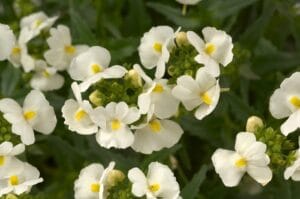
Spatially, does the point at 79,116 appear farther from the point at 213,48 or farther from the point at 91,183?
the point at 213,48

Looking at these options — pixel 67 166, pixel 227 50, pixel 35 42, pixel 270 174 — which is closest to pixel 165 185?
pixel 270 174

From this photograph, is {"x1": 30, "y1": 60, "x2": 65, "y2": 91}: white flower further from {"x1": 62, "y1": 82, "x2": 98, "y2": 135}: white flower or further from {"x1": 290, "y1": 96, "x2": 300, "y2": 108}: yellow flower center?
{"x1": 290, "y1": 96, "x2": 300, "y2": 108}: yellow flower center

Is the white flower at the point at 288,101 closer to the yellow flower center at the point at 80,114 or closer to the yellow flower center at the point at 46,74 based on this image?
the yellow flower center at the point at 80,114

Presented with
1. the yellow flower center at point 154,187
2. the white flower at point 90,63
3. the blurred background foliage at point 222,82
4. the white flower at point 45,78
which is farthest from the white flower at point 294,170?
the white flower at point 45,78

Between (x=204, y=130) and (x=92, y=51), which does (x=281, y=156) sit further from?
(x=92, y=51)

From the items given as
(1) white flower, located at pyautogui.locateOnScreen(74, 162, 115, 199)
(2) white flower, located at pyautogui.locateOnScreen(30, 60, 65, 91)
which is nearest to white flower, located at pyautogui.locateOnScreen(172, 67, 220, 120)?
(1) white flower, located at pyautogui.locateOnScreen(74, 162, 115, 199)

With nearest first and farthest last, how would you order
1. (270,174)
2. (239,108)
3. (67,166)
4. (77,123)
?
1. (270,174)
2. (77,123)
3. (239,108)
4. (67,166)
